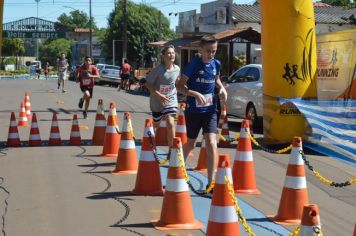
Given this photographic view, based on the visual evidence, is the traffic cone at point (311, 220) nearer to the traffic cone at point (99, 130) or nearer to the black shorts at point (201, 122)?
the black shorts at point (201, 122)

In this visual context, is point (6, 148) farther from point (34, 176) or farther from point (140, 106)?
point (140, 106)

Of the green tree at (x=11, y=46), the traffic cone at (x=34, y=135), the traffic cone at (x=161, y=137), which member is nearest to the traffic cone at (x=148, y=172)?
the traffic cone at (x=161, y=137)

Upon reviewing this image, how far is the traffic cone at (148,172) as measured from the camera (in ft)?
24.9

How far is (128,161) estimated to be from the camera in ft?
30.0

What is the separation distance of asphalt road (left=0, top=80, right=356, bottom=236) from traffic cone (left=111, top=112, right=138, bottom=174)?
0.17 meters

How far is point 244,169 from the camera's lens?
790 centimetres

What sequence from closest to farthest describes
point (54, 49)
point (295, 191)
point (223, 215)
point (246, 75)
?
point (223, 215), point (295, 191), point (246, 75), point (54, 49)

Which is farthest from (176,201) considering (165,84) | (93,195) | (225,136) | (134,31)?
(134,31)

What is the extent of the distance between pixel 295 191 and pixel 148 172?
1.94 metres

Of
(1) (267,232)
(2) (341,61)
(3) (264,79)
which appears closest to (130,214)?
(1) (267,232)

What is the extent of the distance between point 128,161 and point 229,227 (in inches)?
155

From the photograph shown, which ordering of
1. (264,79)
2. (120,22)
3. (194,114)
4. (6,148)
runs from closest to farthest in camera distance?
1. (194,114)
2. (6,148)
3. (264,79)
4. (120,22)

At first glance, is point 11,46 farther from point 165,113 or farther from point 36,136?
point 165,113

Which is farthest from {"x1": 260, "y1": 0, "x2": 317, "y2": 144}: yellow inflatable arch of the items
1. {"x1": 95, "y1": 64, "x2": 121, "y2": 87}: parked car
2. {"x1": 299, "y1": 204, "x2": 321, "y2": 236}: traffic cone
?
{"x1": 95, "y1": 64, "x2": 121, "y2": 87}: parked car
